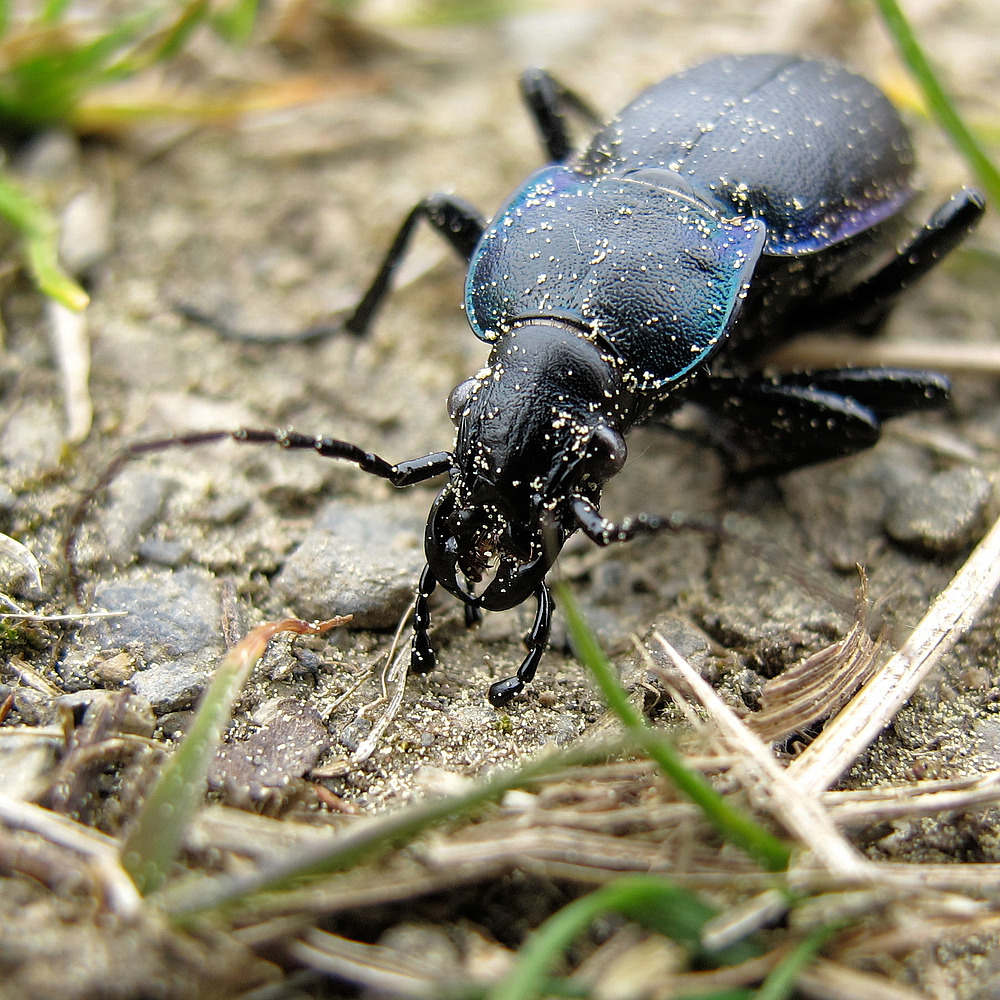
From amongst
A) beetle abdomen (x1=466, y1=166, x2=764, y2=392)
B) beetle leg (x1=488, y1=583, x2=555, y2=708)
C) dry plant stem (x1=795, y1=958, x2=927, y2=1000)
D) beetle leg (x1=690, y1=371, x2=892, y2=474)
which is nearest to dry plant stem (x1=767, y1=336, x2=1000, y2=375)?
beetle leg (x1=690, y1=371, x2=892, y2=474)

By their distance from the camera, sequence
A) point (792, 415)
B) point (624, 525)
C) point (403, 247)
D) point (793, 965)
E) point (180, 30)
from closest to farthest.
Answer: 1. point (793, 965)
2. point (624, 525)
3. point (792, 415)
4. point (403, 247)
5. point (180, 30)

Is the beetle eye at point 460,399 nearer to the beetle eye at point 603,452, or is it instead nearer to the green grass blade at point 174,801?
the beetle eye at point 603,452

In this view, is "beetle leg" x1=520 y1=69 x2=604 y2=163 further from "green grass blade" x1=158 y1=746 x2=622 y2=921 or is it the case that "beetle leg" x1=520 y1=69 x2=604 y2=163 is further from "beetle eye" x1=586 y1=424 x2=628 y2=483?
"green grass blade" x1=158 y1=746 x2=622 y2=921

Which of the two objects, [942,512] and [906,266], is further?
[906,266]

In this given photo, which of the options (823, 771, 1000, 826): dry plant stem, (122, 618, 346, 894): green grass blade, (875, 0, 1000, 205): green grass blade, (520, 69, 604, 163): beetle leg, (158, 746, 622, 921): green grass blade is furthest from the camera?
(520, 69, 604, 163): beetle leg

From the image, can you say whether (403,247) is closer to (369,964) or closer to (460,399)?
(460,399)

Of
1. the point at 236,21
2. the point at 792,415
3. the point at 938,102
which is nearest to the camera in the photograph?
the point at 938,102

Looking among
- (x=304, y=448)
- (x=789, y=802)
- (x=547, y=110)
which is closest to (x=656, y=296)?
(x=304, y=448)
